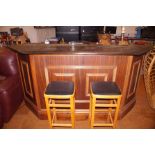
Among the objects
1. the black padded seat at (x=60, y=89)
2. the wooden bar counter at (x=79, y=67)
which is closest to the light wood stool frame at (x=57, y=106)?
the black padded seat at (x=60, y=89)

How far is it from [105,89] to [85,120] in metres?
0.86

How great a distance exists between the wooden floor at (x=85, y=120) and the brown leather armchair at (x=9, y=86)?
128 mm

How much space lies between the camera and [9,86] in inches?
88.4

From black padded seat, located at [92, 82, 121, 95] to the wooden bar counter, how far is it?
0.98 ft

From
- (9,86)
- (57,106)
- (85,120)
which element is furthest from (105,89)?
(9,86)

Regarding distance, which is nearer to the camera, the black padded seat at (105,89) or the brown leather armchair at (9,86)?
the black padded seat at (105,89)

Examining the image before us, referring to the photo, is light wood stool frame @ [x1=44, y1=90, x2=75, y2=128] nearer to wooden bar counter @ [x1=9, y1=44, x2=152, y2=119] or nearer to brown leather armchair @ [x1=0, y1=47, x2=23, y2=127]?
wooden bar counter @ [x1=9, y1=44, x2=152, y2=119]

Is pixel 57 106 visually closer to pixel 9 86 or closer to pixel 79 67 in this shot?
pixel 79 67

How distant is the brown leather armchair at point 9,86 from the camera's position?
7.13 feet

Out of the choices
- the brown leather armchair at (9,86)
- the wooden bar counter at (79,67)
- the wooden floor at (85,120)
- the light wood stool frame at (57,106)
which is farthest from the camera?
the wooden floor at (85,120)

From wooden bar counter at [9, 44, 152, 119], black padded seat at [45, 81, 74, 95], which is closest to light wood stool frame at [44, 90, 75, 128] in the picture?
black padded seat at [45, 81, 74, 95]

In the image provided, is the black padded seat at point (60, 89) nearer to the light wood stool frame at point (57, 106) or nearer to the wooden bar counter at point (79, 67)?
the light wood stool frame at point (57, 106)

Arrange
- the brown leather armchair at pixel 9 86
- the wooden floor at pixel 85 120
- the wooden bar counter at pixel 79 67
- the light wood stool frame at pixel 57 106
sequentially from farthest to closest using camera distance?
the wooden floor at pixel 85 120 < the brown leather armchair at pixel 9 86 < the wooden bar counter at pixel 79 67 < the light wood stool frame at pixel 57 106
